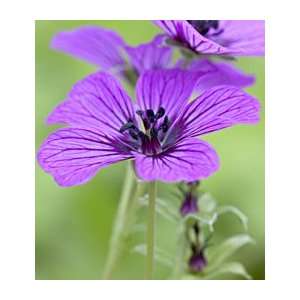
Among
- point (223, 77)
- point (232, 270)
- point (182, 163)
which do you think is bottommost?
point (232, 270)

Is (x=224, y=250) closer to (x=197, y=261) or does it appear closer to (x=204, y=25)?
(x=197, y=261)

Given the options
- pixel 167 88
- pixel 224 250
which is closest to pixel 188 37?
pixel 167 88

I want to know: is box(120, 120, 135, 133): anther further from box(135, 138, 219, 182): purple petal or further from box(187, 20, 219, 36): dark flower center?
box(187, 20, 219, 36): dark flower center

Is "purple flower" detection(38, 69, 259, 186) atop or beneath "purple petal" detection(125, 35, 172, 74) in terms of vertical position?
beneath

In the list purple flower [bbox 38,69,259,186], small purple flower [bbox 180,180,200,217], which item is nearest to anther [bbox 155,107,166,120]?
purple flower [bbox 38,69,259,186]

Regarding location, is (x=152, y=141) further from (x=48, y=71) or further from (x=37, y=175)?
(x=48, y=71)

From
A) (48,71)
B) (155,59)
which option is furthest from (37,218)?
(155,59)
